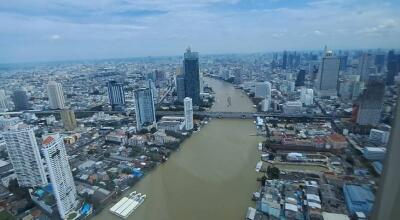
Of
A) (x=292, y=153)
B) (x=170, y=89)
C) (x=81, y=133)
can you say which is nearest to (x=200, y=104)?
(x=170, y=89)

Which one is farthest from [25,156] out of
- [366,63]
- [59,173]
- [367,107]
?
[367,107]

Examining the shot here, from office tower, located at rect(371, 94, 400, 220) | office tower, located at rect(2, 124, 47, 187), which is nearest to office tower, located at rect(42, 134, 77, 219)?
office tower, located at rect(2, 124, 47, 187)

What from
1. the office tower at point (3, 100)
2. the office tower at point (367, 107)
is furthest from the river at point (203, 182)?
the office tower at point (3, 100)

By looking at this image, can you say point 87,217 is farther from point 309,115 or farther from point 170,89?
point 170,89

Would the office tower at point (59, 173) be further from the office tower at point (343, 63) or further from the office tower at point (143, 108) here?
the office tower at point (343, 63)

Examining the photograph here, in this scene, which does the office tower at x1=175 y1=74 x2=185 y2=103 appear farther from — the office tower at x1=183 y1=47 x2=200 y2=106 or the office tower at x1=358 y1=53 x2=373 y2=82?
the office tower at x1=358 y1=53 x2=373 y2=82
